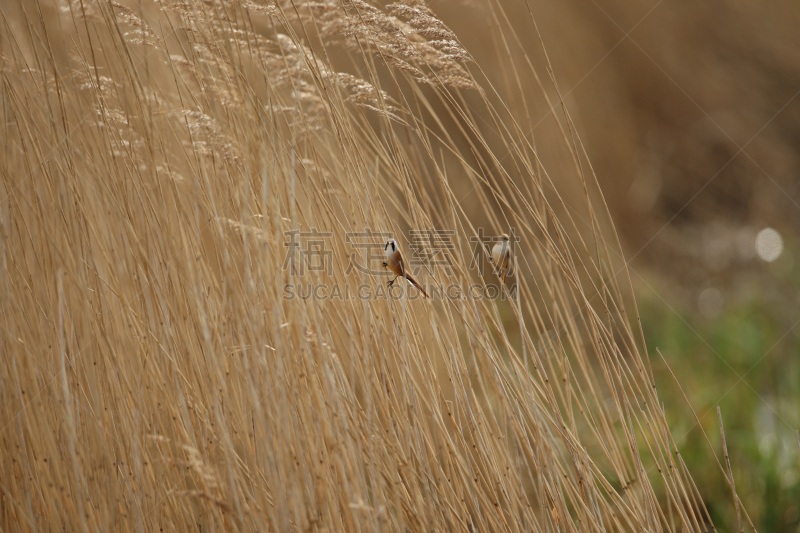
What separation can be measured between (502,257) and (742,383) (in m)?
1.95

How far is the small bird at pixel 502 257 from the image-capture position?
3.82 feet

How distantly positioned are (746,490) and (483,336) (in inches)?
60.9

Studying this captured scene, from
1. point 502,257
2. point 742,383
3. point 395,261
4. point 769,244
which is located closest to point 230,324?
point 395,261

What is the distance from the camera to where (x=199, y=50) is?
3.86 feet

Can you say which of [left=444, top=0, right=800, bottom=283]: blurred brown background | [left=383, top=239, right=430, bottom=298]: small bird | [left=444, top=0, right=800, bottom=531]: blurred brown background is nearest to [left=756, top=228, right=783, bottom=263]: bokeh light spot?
[left=444, top=0, right=800, bottom=531]: blurred brown background

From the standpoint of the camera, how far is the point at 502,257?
1.18 metres

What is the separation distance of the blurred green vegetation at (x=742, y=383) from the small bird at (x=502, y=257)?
1.01 m

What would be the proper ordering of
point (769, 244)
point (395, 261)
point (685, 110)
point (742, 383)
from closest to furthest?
point (395, 261) → point (742, 383) → point (769, 244) → point (685, 110)

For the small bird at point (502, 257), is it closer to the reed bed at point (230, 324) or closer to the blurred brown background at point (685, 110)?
the reed bed at point (230, 324)

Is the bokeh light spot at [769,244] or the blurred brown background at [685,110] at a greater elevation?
the blurred brown background at [685,110]

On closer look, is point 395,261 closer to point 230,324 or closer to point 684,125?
point 230,324

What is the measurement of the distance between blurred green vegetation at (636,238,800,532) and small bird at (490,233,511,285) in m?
1.01

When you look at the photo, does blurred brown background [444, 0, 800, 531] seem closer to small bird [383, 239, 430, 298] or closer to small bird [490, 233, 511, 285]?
small bird [490, 233, 511, 285]

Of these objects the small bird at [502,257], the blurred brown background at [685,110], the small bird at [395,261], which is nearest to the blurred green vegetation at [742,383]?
the blurred brown background at [685,110]
